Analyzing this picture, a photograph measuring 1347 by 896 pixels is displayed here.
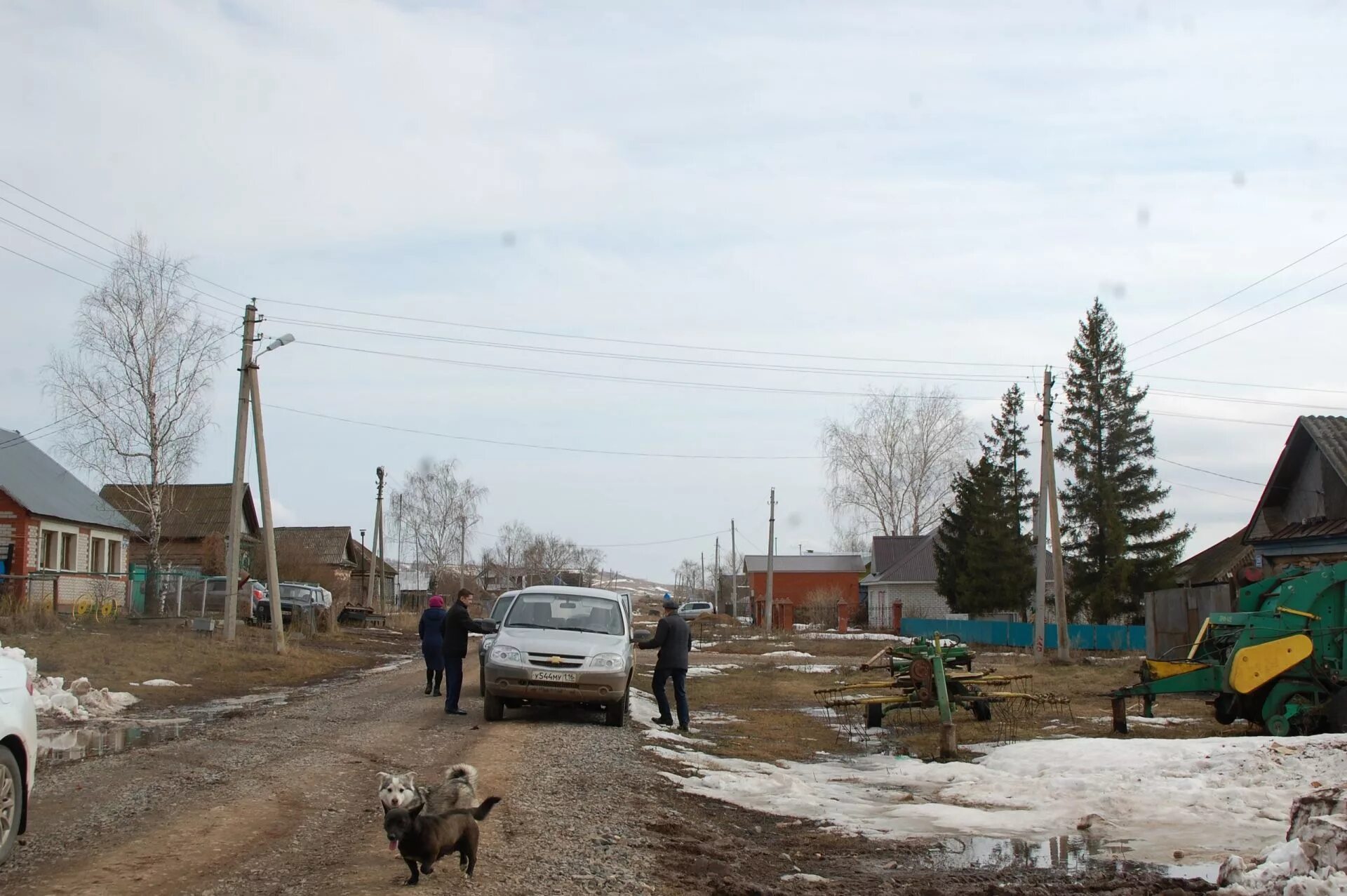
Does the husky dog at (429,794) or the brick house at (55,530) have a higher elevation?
the brick house at (55,530)

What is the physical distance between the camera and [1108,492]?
149 feet

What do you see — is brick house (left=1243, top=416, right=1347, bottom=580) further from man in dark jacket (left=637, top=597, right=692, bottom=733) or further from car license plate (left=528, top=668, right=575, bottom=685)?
car license plate (left=528, top=668, right=575, bottom=685)

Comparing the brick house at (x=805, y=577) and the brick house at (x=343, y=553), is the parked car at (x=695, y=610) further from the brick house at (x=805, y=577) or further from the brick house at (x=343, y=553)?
the brick house at (x=343, y=553)

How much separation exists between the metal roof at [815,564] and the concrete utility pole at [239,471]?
2483 inches

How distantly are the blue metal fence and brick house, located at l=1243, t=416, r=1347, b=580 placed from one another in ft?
25.0

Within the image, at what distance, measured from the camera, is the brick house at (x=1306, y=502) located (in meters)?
26.5

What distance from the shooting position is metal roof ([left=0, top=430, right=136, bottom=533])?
127 feet

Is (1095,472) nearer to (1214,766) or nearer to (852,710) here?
(852,710)

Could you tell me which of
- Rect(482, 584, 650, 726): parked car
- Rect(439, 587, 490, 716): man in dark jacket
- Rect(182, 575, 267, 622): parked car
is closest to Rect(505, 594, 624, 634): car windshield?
Rect(482, 584, 650, 726): parked car

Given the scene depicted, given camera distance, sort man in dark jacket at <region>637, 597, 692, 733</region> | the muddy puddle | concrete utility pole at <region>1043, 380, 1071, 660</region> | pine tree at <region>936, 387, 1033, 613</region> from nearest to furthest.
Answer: the muddy puddle < man in dark jacket at <region>637, 597, 692, 733</region> < concrete utility pole at <region>1043, 380, 1071, 660</region> < pine tree at <region>936, 387, 1033, 613</region>

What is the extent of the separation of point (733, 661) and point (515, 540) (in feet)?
317

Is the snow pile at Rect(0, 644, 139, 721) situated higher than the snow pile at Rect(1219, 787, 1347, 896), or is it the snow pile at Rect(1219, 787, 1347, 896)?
the snow pile at Rect(1219, 787, 1347, 896)

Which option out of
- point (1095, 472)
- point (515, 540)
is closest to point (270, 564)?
point (1095, 472)

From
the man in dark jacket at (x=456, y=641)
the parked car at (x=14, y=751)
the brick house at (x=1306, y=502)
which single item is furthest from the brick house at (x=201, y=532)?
the parked car at (x=14, y=751)
